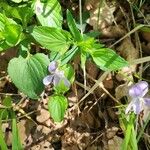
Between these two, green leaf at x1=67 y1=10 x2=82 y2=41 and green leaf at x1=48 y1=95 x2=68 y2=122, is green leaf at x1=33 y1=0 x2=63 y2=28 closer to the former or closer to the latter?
green leaf at x1=67 y1=10 x2=82 y2=41

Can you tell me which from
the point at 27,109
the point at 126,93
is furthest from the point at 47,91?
the point at 126,93

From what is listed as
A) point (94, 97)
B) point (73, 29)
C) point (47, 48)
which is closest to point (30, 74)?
point (47, 48)

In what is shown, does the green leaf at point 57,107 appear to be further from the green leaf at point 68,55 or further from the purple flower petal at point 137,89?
the purple flower petal at point 137,89

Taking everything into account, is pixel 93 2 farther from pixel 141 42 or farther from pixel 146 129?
pixel 146 129

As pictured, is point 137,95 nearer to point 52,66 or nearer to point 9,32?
point 52,66

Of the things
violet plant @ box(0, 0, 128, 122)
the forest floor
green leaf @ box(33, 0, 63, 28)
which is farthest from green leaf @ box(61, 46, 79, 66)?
the forest floor

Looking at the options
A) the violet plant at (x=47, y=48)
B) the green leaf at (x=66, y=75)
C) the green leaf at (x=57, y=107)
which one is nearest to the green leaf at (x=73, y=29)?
the violet plant at (x=47, y=48)
